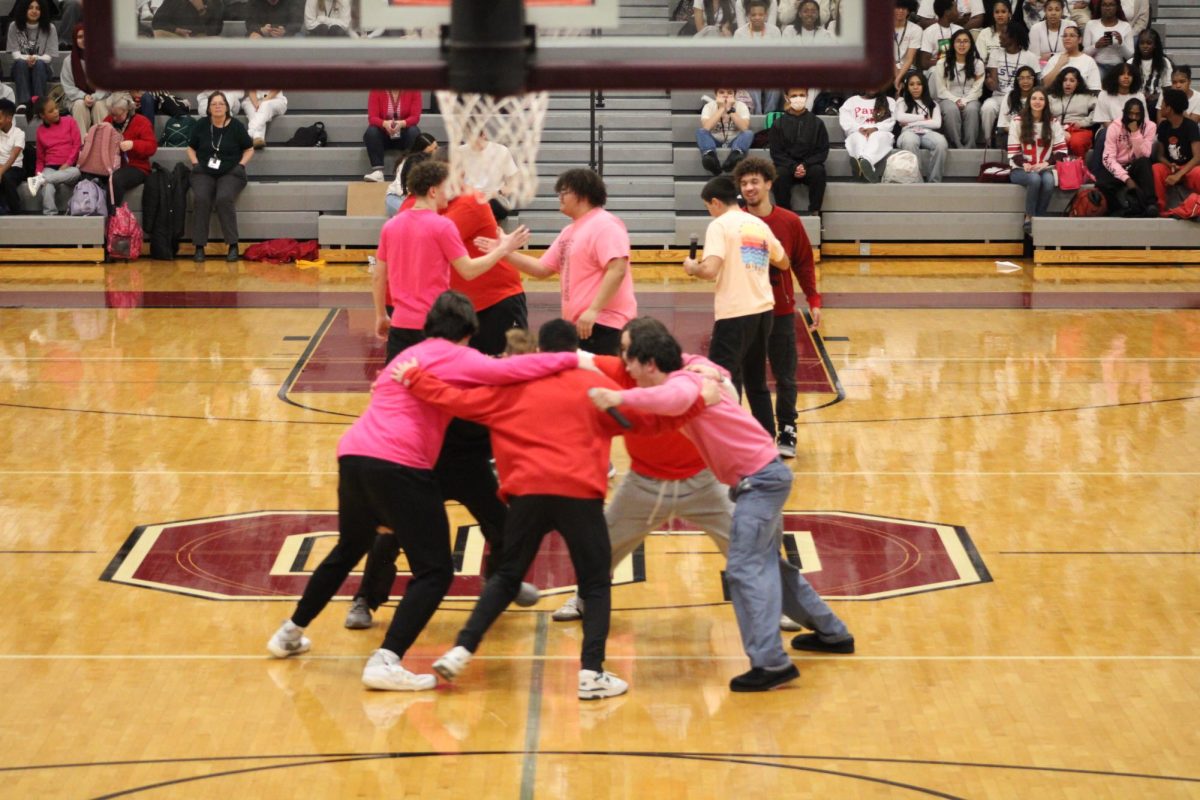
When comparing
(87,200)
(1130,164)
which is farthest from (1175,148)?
(87,200)

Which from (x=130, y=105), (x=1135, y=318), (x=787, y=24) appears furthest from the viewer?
(x=130, y=105)

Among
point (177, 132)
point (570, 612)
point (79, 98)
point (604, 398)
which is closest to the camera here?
point (604, 398)

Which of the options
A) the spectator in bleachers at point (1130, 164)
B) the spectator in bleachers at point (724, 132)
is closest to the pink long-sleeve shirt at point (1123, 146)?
the spectator in bleachers at point (1130, 164)

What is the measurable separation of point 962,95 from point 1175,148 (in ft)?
7.60

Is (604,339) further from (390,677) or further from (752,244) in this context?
(390,677)

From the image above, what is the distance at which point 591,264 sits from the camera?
26.7ft

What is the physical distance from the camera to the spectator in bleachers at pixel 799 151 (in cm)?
1680

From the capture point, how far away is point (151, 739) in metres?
5.65

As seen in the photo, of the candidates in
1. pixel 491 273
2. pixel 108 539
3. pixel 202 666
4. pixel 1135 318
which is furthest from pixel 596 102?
pixel 202 666

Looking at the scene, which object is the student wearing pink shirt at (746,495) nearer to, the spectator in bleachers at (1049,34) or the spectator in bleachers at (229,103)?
the spectator in bleachers at (229,103)

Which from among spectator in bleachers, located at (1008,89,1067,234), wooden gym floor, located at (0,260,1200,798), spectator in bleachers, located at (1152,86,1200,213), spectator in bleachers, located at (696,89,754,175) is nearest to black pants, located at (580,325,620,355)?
wooden gym floor, located at (0,260,1200,798)

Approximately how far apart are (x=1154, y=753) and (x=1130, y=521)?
9.10ft

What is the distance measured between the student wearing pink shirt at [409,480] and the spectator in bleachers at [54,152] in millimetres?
11826

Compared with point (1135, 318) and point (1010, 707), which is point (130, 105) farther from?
point (1010, 707)
